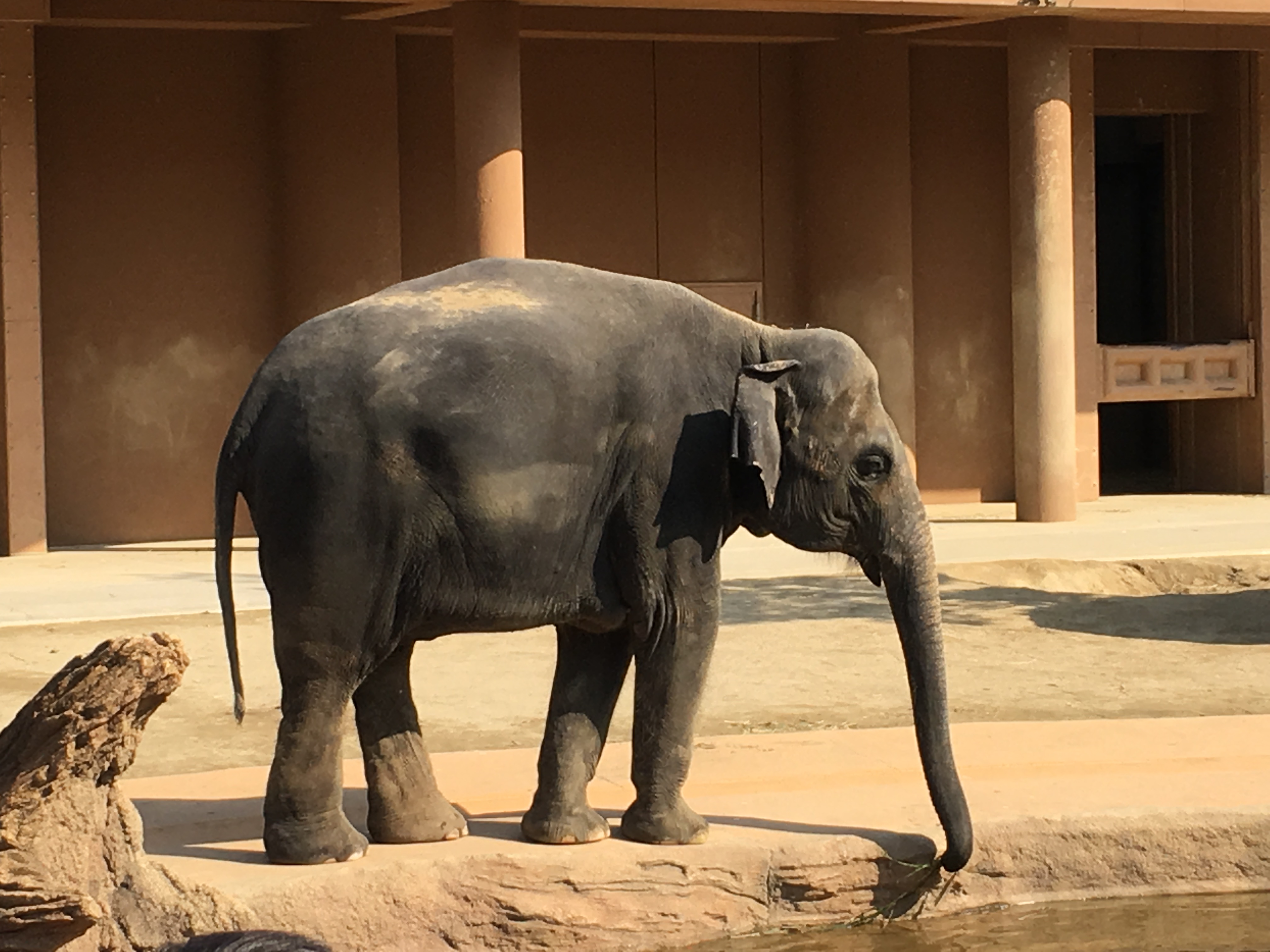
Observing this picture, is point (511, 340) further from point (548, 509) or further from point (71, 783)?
point (71, 783)

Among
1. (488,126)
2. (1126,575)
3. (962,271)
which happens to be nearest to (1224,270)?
(962,271)

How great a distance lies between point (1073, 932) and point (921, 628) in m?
0.87

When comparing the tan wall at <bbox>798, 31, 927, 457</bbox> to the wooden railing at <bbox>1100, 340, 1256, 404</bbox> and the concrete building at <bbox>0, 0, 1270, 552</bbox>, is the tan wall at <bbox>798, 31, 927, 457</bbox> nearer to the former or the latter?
the concrete building at <bbox>0, 0, 1270, 552</bbox>

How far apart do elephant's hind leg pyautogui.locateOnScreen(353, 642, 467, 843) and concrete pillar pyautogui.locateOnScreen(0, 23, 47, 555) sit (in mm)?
9206

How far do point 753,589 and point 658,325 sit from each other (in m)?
6.65

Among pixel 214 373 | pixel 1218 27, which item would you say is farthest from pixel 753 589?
pixel 1218 27

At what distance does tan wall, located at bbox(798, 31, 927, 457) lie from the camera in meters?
16.7

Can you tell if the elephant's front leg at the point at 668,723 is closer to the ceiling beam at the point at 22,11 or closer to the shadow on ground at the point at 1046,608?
the shadow on ground at the point at 1046,608

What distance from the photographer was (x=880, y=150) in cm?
1673

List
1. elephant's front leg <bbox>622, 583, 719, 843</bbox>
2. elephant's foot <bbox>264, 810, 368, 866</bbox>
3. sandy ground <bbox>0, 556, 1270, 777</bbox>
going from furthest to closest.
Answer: sandy ground <bbox>0, 556, 1270, 777</bbox>, elephant's front leg <bbox>622, 583, 719, 843</bbox>, elephant's foot <bbox>264, 810, 368, 866</bbox>

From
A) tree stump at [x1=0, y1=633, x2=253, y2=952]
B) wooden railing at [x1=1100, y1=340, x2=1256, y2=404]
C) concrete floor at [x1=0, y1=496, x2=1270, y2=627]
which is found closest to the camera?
tree stump at [x1=0, y1=633, x2=253, y2=952]

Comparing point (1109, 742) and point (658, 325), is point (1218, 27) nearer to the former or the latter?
point (1109, 742)

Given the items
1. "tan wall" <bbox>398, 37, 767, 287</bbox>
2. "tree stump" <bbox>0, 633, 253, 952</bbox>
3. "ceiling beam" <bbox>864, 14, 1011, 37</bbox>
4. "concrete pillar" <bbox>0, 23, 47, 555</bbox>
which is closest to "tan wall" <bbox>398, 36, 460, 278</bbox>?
"tan wall" <bbox>398, 37, 767, 287</bbox>

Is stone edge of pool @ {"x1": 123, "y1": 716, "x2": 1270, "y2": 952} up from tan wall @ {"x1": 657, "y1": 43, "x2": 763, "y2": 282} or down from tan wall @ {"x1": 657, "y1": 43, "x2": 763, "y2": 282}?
down
